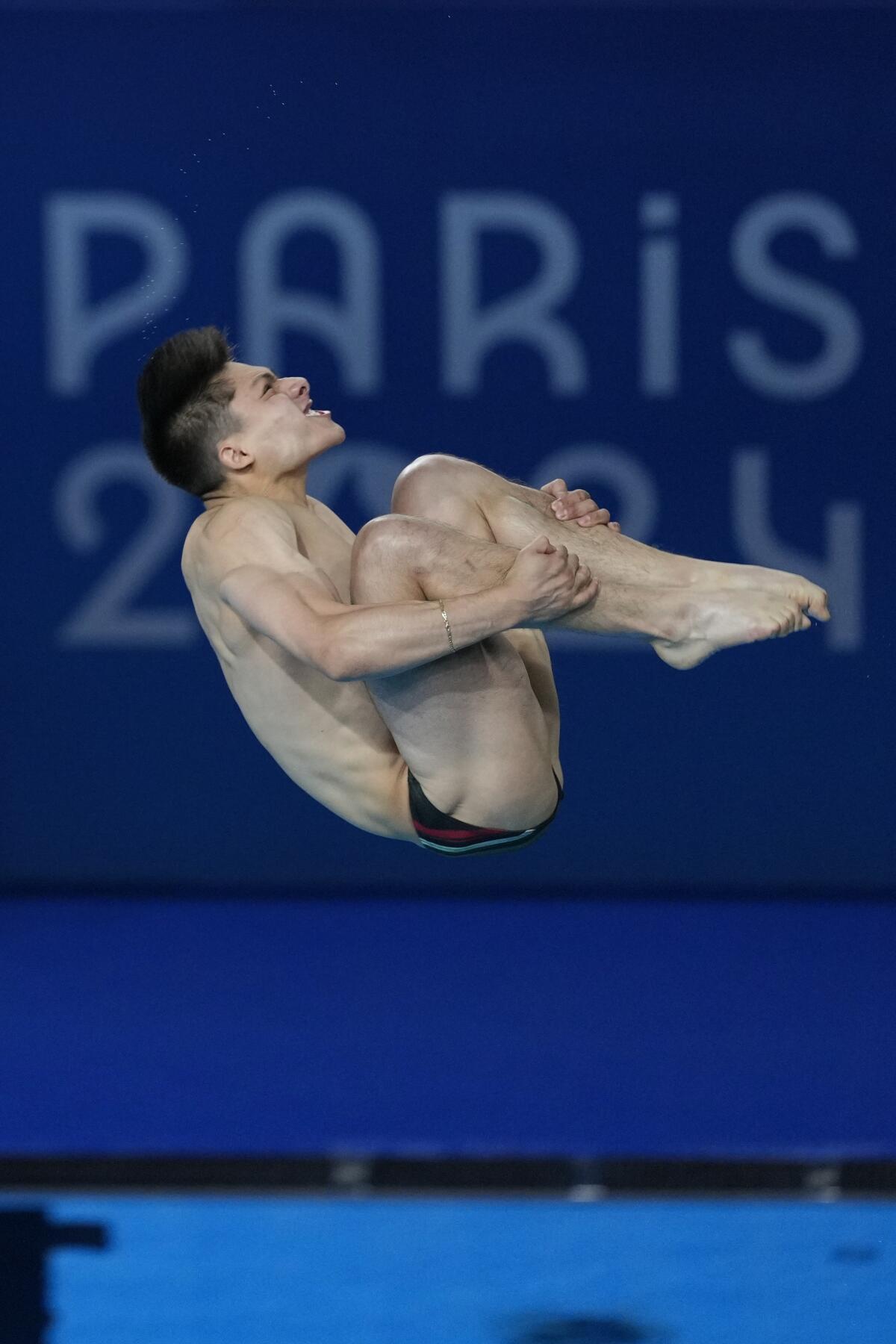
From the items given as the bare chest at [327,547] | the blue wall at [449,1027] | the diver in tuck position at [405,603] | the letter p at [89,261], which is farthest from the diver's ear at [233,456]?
the letter p at [89,261]

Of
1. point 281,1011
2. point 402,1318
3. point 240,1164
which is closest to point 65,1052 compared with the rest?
point 281,1011

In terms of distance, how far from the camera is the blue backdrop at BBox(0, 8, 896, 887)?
623 centimetres

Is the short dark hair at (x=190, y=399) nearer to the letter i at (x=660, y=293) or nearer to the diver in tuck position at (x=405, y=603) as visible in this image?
the diver in tuck position at (x=405, y=603)

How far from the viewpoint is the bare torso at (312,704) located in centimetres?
317

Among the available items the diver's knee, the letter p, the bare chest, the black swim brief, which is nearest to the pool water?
the black swim brief

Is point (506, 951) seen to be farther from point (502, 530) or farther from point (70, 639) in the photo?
point (502, 530)

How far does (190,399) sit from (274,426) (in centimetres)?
16

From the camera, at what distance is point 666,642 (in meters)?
3.11

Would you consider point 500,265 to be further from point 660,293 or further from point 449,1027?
point 449,1027

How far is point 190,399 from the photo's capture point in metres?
3.20

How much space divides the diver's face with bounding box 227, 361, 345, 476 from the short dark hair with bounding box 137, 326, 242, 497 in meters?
0.02

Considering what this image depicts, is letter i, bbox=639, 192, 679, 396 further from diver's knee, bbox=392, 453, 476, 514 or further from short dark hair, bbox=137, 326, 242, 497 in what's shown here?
short dark hair, bbox=137, 326, 242, 497

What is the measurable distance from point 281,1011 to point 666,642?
8.75 feet

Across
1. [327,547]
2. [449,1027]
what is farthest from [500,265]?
[327,547]
